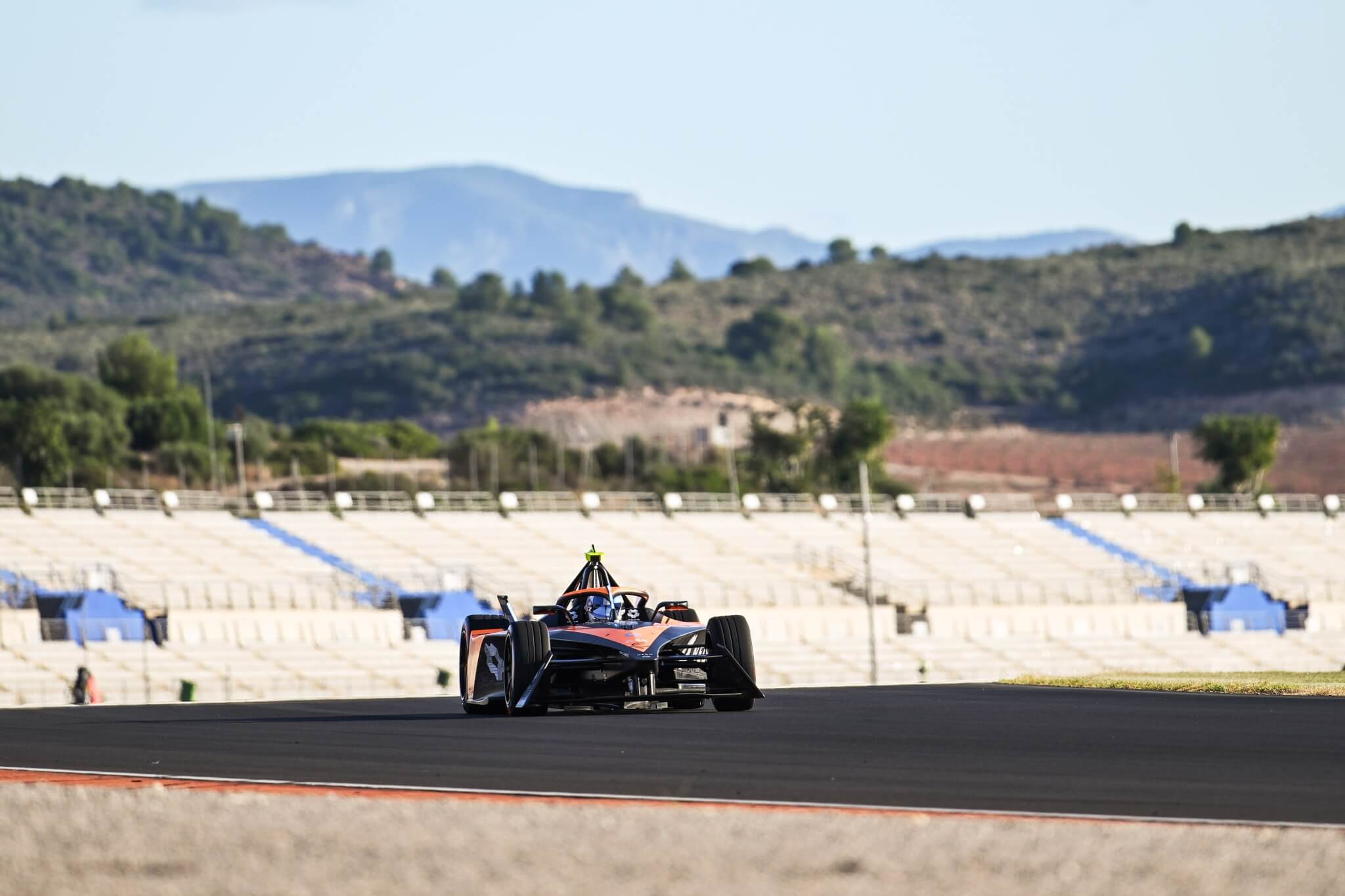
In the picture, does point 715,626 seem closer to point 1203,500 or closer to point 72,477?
point 1203,500

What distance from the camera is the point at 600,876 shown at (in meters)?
11.5

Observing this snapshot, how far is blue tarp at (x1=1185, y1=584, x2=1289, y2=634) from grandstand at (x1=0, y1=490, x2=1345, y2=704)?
764 mm

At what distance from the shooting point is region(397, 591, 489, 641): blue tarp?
60.7 meters

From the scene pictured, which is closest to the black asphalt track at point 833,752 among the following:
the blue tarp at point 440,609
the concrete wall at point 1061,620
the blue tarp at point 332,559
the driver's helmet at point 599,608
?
the driver's helmet at point 599,608

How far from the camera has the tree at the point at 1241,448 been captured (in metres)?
130

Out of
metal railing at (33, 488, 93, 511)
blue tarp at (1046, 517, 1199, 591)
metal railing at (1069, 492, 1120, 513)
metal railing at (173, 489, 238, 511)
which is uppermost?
metal railing at (33, 488, 93, 511)

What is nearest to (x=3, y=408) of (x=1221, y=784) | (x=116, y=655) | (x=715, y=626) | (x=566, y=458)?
(x=566, y=458)

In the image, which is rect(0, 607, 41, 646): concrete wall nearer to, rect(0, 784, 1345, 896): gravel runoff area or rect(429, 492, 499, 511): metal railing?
rect(429, 492, 499, 511): metal railing

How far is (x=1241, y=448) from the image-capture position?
428 feet

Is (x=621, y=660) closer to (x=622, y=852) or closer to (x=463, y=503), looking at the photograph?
(x=622, y=852)

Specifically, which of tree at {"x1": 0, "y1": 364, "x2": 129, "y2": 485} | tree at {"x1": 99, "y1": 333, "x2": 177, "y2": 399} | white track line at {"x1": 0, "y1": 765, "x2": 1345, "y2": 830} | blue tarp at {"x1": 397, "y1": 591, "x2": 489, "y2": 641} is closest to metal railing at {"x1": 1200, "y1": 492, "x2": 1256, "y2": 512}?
blue tarp at {"x1": 397, "y1": 591, "x2": 489, "y2": 641}

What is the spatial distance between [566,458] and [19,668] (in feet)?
337

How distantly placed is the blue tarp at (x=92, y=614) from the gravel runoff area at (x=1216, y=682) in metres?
29.5

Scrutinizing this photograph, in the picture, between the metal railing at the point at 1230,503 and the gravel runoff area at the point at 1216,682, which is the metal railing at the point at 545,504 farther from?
the gravel runoff area at the point at 1216,682
